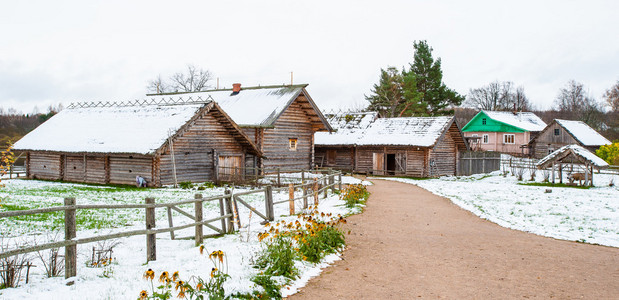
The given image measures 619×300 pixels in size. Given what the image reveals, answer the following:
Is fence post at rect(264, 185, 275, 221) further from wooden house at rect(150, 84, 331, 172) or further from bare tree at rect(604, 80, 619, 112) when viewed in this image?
bare tree at rect(604, 80, 619, 112)

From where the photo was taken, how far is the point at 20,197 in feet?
62.3

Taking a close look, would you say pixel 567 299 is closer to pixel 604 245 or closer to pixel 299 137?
pixel 604 245

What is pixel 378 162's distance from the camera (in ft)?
133


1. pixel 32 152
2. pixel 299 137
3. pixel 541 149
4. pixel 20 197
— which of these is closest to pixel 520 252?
pixel 20 197

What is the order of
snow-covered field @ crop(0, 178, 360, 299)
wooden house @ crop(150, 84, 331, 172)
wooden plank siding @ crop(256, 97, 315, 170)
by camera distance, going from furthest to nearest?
wooden plank siding @ crop(256, 97, 315, 170) → wooden house @ crop(150, 84, 331, 172) → snow-covered field @ crop(0, 178, 360, 299)

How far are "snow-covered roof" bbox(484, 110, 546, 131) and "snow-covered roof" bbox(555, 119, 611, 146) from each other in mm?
7051

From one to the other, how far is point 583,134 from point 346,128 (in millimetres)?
34815

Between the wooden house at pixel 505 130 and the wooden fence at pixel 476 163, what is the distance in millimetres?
24577

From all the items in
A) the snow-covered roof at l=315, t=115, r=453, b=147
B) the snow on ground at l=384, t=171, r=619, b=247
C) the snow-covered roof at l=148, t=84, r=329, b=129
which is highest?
the snow-covered roof at l=148, t=84, r=329, b=129

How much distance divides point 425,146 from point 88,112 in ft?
82.4

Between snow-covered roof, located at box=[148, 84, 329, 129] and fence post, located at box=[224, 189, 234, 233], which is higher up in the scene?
snow-covered roof, located at box=[148, 84, 329, 129]

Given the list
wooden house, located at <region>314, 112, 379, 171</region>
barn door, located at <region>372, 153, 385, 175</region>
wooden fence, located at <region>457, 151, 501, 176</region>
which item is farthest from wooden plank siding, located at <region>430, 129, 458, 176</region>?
wooden house, located at <region>314, 112, 379, 171</region>

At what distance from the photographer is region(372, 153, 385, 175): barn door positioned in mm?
40219

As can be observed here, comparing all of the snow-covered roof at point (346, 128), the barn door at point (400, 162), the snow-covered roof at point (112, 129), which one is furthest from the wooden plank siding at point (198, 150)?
the barn door at point (400, 162)
